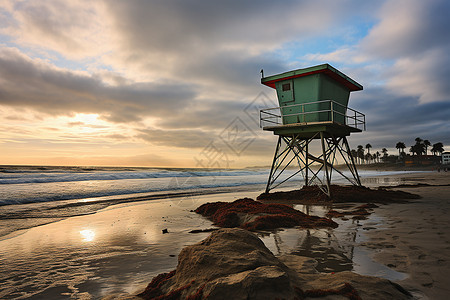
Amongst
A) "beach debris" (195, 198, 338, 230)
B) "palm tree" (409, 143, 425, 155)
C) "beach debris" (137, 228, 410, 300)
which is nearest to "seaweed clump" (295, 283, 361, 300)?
"beach debris" (137, 228, 410, 300)

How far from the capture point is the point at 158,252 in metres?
5.66

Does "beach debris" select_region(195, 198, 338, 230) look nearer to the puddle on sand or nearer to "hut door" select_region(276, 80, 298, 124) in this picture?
the puddle on sand

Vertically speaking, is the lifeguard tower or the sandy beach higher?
the lifeguard tower

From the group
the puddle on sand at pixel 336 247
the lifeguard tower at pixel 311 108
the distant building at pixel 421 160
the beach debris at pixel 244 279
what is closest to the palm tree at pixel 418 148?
the distant building at pixel 421 160

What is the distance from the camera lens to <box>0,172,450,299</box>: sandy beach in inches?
154

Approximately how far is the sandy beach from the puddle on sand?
0.05 ft

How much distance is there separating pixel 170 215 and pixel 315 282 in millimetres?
8057

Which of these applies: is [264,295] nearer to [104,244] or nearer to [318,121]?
[104,244]

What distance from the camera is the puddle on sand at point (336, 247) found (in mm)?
4195

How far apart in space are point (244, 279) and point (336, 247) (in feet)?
11.4

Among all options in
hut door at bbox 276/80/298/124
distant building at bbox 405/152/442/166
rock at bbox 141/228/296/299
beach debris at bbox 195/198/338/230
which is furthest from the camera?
distant building at bbox 405/152/442/166

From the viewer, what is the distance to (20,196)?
1630 cm

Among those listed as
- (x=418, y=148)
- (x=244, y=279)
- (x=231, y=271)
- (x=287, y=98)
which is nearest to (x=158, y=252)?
(x=231, y=271)

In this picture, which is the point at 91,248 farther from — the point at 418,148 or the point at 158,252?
the point at 418,148
